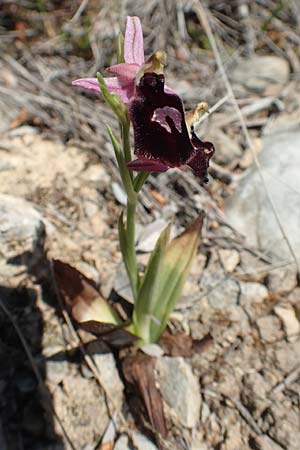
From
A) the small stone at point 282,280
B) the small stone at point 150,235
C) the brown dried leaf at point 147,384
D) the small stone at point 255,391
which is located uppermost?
the small stone at point 150,235

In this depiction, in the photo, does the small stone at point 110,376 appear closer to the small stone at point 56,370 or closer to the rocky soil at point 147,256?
the rocky soil at point 147,256

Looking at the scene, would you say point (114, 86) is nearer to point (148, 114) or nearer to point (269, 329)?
point (148, 114)

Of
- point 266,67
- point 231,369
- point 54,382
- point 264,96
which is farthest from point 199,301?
point 266,67

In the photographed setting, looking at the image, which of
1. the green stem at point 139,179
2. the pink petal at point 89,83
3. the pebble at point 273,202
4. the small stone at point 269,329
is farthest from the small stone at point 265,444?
the pink petal at point 89,83

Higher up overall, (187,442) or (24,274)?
(24,274)

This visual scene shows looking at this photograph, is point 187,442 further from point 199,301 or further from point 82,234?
point 82,234

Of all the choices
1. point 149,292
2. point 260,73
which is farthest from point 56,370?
point 260,73
